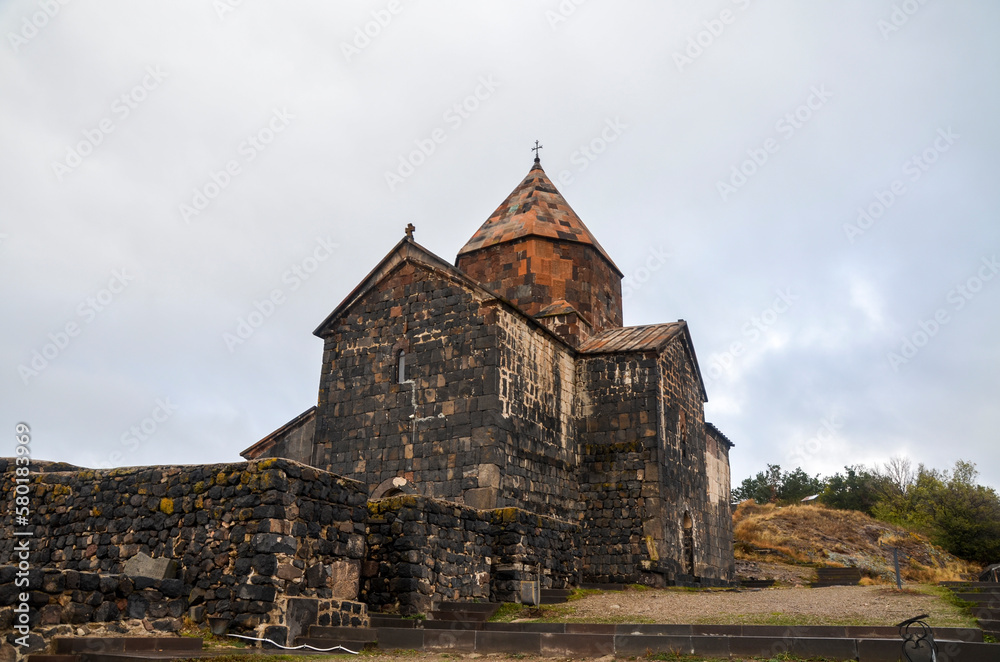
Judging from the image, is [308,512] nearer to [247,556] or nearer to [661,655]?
[247,556]

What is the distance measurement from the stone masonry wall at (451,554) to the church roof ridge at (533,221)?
8282 millimetres

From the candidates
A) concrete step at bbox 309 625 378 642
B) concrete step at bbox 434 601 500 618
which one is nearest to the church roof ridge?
concrete step at bbox 434 601 500 618

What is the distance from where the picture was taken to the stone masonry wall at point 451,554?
31.2ft

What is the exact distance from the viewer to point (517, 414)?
45.5 feet

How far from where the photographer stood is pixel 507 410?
13594 millimetres

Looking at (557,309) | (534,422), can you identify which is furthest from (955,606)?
(557,309)

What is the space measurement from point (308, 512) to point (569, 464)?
7.91 meters

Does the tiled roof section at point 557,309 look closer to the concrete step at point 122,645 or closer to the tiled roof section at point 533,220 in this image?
the tiled roof section at point 533,220

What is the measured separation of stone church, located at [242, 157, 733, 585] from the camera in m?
13.6

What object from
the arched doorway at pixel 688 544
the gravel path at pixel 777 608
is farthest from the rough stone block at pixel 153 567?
the arched doorway at pixel 688 544

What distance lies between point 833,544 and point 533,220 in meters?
17.6

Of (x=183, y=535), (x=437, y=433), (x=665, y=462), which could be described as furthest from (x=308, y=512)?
(x=665, y=462)

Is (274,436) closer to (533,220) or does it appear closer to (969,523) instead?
(533,220)

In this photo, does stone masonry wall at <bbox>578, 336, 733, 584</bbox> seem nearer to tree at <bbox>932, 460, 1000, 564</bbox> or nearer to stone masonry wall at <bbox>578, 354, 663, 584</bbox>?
stone masonry wall at <bbox>578, 354, 663, 584</bbox>
